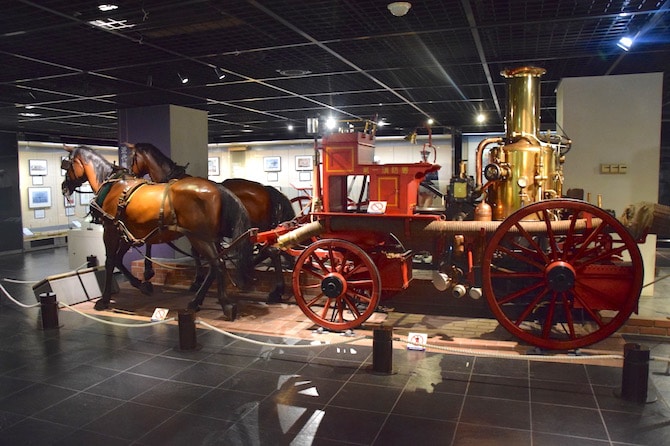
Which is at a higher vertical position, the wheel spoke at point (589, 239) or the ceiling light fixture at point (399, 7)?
the ceiling light fixture at point (399, 7)

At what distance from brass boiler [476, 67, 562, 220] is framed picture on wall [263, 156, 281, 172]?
10.9m

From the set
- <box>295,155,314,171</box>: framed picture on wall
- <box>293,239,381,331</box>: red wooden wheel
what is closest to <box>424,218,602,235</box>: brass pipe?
<box>293,239,381,331</box>: red wooden wheel

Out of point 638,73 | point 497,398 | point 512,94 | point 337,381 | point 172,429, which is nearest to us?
point 172,429

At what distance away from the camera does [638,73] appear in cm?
711

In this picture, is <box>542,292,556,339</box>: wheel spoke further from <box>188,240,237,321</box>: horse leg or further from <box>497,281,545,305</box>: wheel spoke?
<box>188,240,237,321</box>: horse leg

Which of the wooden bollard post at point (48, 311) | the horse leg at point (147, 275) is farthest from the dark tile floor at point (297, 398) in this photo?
the horse leg at point (147, 275)

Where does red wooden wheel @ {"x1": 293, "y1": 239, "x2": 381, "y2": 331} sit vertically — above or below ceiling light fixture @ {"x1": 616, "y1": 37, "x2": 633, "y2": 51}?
below

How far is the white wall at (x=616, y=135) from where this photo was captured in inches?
274

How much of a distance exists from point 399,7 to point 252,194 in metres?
4.34

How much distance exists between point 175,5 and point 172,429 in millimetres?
3389

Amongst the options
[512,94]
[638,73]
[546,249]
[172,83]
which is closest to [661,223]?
[546,249]

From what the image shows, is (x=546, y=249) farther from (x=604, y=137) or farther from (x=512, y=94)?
(x=604, y=137)

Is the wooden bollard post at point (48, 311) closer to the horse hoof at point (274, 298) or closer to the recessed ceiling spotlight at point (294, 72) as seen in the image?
the horse hoof at point (274, 298)

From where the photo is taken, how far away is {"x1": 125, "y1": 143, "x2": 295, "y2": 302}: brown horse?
7742 mm
